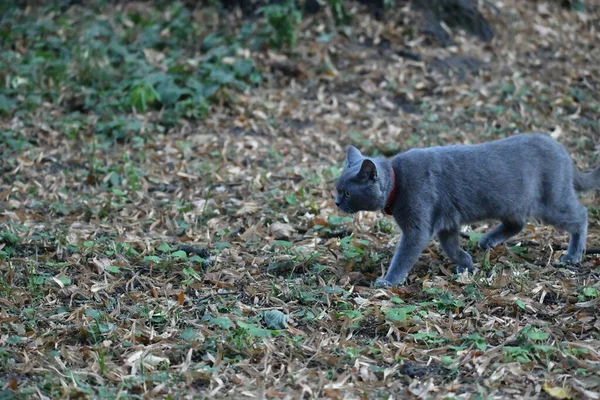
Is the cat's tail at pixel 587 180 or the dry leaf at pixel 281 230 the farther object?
the dry leaf at pixel 281 230

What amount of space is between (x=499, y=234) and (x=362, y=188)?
1.34 meters

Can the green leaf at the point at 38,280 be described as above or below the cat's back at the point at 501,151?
below

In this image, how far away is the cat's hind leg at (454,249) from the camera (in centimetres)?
605

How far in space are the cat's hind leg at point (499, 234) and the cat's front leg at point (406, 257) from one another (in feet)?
2.56

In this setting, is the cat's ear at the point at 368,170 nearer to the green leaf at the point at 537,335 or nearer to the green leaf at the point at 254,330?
the green leaf at the point at 254,330

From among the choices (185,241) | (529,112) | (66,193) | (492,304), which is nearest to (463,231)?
(492,304)

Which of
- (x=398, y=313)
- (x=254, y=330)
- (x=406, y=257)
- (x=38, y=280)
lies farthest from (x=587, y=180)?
(x=38, y=280)

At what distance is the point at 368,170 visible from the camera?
18.9 feet

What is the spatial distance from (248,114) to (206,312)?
4428 mm

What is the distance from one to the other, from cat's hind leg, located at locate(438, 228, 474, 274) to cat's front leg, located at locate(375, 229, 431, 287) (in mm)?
304

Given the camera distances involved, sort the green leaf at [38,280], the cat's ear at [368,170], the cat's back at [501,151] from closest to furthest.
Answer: the green leaf at [38,280] < the cat's ear at [368,170] < the cat's back at [501,151]

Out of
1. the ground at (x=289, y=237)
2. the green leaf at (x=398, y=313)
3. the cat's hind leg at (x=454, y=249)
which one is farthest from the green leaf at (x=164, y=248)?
the cat's hind leg at (x=454, y=249)

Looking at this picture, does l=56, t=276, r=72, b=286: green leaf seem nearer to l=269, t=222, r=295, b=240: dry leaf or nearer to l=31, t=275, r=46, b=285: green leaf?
l=31, t=275, r=46, b=285: green leaf

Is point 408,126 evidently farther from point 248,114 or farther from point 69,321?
point 69,321
